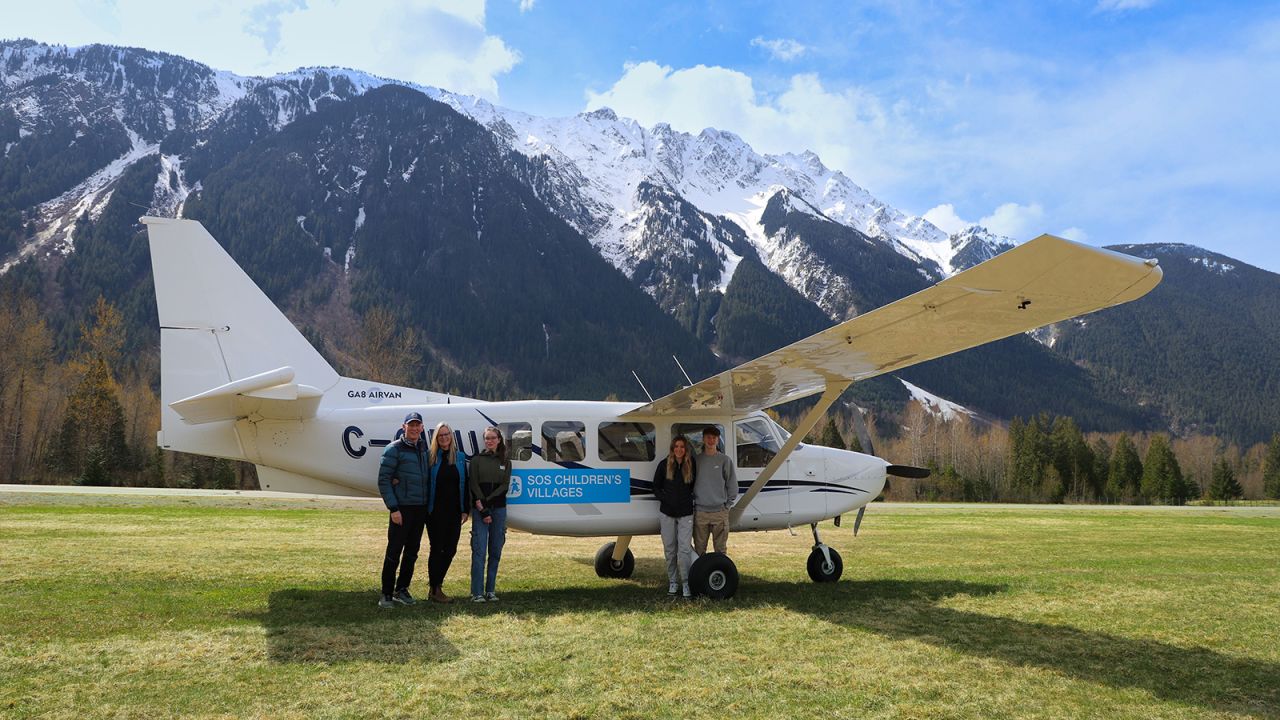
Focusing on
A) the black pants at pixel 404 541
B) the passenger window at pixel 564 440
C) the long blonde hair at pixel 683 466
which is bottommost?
the black pants at pixel 404 541

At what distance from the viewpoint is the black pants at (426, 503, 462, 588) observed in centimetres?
827

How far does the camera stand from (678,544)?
906 centimetres

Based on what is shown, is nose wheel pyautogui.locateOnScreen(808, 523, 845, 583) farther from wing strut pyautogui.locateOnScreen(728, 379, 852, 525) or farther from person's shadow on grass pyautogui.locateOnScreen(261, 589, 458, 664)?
person's shadow on grass pyautogui.locateOnScreen(261, 589, 458, 664)

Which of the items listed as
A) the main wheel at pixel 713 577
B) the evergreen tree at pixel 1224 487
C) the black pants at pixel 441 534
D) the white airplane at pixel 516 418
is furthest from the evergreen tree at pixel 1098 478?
the black pants at pixel 441 534

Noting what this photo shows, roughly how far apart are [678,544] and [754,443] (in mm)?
1843

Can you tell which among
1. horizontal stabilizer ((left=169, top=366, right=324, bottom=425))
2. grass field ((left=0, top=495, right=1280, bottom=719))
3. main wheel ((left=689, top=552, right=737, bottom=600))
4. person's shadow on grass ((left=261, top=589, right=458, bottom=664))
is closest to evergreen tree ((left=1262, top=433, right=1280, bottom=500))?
grass field ((left=0, top=495, right=1280, bottom=719))

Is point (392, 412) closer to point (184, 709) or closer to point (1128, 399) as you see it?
point (184, 709)

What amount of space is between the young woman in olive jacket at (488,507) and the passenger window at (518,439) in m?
Answer: 0.48

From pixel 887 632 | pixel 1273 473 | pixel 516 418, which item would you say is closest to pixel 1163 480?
pixel 1273 473

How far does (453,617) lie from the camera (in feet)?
24.3

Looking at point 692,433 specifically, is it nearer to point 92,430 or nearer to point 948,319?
point 948,319

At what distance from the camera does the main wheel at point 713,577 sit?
28.7 ft

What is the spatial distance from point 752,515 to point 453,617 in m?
4.17

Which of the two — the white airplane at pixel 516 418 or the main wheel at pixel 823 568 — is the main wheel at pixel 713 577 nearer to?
the white airplane at pixel 516 418
